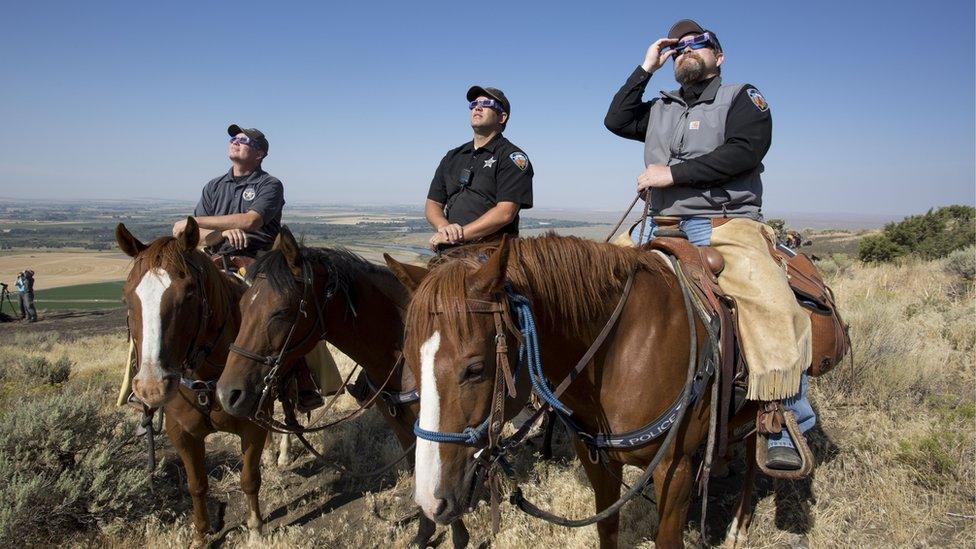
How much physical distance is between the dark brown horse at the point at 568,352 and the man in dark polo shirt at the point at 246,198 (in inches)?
114

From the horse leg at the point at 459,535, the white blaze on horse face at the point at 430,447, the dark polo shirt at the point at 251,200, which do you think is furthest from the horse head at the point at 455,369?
the dark polo shirt at the point at 251,200

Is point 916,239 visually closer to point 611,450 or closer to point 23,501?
point 611,450

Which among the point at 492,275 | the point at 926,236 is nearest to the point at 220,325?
the point at 492,275

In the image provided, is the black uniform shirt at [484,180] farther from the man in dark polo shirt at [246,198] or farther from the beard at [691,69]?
the man in dark polo shirt at [246,198]

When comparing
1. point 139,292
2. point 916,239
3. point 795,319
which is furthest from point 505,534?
point 916,239

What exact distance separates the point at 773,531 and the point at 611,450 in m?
2.06

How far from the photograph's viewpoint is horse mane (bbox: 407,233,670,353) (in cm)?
191

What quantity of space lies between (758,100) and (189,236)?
12.4 ft

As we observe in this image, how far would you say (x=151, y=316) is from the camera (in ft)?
10.1

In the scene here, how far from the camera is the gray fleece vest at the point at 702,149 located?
10.1 feet

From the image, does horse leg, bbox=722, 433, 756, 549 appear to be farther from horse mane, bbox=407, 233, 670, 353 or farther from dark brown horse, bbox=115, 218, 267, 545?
dark brown horse, bbox=115, 218, 267, 545

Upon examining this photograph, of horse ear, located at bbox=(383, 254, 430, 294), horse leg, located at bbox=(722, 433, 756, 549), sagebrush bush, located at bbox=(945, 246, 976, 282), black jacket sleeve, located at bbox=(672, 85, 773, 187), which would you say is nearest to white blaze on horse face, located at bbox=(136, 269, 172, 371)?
horse ear, located at bbox=(383, 254, 430, 294)

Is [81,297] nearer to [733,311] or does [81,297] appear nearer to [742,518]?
[742,518]

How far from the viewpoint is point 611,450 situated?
2592 mm
